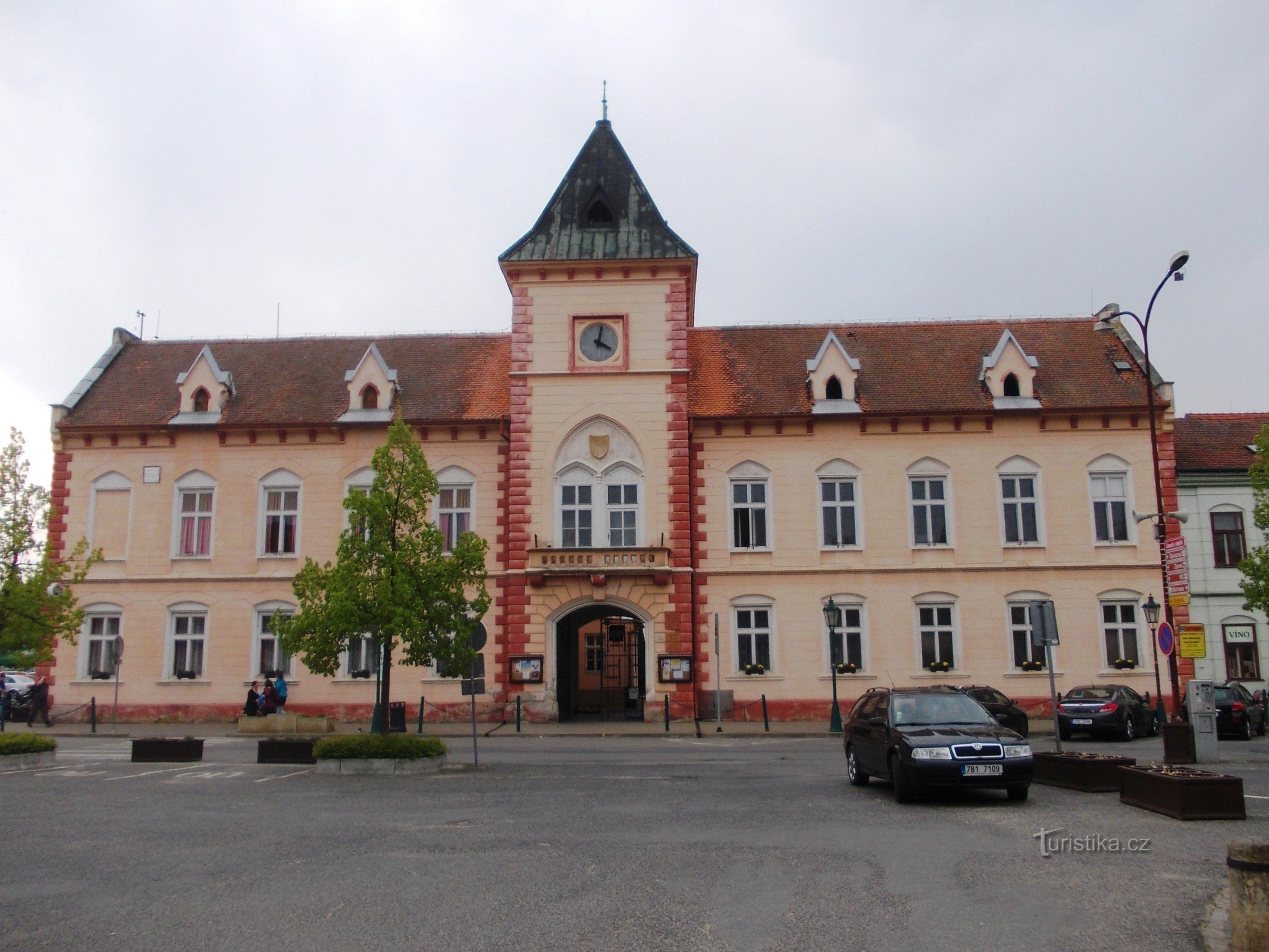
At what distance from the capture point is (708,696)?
3244cm

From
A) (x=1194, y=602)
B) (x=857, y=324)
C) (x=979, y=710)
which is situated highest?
(x=857, y=324)

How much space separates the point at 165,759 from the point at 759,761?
11961mm

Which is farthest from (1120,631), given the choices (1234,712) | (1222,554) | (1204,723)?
(1204,723)

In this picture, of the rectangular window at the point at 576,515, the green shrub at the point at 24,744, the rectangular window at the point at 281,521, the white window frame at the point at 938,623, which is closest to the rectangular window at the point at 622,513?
the rectangular window at the point at 576,515

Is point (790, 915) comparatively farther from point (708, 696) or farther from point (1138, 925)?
point (708, 696)

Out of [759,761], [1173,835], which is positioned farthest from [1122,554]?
[1173,835]

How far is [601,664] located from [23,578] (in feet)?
61.8

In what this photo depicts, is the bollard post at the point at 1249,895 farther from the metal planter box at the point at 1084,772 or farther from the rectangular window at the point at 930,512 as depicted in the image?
the rectangular window at the point at 930,512

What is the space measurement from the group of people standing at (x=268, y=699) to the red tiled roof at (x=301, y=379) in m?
8.29

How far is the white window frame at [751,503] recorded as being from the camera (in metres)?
33.6

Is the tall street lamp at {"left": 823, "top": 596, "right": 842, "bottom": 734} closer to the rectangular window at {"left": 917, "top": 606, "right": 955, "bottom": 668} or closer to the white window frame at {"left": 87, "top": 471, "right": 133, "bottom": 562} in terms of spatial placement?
the rectangular window at {"left": 917, "top": 606, "right": 955, "bottom": 668}

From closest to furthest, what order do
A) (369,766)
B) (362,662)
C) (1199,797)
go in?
(1199,797) → (369,766) → (362,662)

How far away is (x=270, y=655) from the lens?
111 ft

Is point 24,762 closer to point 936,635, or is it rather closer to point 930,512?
point 936,635
